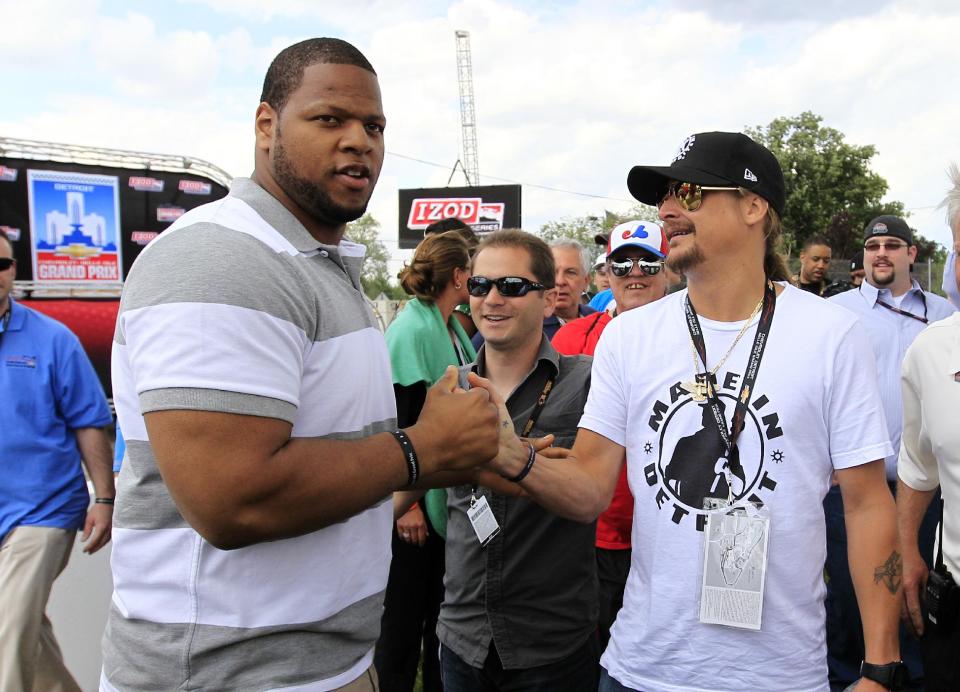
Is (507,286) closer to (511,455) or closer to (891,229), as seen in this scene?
(511,455)

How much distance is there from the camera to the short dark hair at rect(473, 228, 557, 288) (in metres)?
3.33

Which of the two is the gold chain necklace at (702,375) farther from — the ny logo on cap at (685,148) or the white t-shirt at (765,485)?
the ny logo on cap at (685,148)

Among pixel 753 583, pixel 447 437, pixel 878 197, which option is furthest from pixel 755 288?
pixel 878 197

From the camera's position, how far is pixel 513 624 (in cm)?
280

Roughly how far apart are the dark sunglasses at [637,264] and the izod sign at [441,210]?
26.1 m

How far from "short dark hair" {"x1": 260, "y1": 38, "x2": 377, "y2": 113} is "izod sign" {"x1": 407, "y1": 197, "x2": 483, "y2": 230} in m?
28.4

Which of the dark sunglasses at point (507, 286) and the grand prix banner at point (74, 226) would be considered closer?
the dark sunglasses at point (507, 286)

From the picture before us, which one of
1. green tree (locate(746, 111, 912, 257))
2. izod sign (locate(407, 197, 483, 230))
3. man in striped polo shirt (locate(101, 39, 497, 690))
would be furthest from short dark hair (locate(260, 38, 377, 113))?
green tree (locate(746, 111, 912, 257))

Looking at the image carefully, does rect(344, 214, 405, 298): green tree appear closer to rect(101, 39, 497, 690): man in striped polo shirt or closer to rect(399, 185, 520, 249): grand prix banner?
rect(399, 185, 520, 249): grand prix banner

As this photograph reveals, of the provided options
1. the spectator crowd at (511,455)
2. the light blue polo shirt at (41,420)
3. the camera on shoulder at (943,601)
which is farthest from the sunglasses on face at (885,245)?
the light blue polo shirt at (41,420)

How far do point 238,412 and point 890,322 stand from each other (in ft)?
17.3

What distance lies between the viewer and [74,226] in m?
10.4

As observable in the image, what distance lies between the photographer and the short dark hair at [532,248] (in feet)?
10.9

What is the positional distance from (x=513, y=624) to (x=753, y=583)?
1007 millimetres
